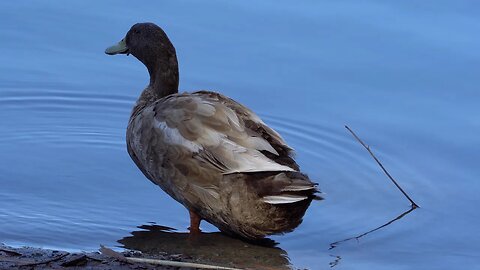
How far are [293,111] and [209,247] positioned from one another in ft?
7.66

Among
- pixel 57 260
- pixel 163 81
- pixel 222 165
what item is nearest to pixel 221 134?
pixel 222 165

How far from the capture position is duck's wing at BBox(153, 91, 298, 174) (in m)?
7.01

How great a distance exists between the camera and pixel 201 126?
723 cm

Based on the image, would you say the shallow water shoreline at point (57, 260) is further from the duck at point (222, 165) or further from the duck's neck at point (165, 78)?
the duck's neck at point (165, 78)

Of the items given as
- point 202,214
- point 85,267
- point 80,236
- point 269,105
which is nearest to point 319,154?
point 269,105

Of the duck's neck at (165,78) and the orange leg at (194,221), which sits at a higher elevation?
the duck's neck at (165,78)

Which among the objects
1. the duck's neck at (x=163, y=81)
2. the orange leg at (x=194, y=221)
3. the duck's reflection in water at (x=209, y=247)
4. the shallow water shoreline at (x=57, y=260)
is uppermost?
the duck's neck at (x=163, y=81)

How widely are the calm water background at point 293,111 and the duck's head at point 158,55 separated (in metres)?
0.62

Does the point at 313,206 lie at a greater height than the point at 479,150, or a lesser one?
lesser

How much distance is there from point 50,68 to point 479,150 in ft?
11.7

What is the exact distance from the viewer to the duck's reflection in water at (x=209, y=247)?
6785 millimetres

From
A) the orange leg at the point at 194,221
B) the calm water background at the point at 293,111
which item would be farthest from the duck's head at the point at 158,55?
the orange leg at the point at 194,221

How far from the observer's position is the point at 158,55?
8328mm

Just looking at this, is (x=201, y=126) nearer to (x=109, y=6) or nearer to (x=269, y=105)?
(x=269, y=105)
